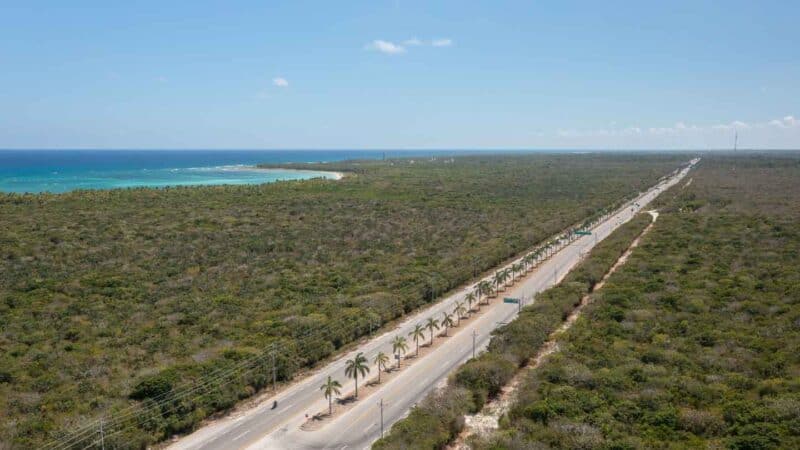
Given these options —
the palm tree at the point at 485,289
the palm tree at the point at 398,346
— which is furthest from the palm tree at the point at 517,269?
the palm tree at the point at 398,346

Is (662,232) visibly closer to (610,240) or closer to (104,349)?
(610,240)

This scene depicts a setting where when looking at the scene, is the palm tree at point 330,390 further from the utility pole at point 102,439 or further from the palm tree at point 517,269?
the palm tree at point 517,269

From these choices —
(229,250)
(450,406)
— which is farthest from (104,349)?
(229,250)

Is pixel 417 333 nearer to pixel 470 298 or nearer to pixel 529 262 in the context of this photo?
pixel 470 298

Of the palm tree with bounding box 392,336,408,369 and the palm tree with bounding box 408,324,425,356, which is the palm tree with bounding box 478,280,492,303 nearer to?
the palm tree with bounding box 408,324,425,356

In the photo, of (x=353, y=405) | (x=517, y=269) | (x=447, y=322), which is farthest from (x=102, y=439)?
(x=517, y=269)

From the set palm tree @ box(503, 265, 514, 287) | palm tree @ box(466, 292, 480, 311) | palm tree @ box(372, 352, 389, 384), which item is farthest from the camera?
palm tree @ box(503, 265, 514, 287)

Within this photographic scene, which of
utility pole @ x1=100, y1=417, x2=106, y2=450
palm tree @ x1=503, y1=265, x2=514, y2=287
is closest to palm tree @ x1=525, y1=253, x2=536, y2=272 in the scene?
palm tree @ x1=503, y1=265, x2=514, y2=287
